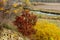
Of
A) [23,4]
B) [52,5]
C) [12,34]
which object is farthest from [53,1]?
[12,34]

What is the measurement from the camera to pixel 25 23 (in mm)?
4648

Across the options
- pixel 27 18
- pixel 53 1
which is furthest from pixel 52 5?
pixel 27 18

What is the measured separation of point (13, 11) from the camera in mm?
4578

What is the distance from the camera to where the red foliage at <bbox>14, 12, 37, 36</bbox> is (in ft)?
15.2

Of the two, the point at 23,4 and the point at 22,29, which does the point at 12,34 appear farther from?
the point at 23,4

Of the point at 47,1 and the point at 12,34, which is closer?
the point at 12,34

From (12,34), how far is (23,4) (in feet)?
2.06

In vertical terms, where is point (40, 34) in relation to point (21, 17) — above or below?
below

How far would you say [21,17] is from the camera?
462 cm

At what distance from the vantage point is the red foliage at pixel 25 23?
182 inches

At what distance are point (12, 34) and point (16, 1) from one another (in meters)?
0.64

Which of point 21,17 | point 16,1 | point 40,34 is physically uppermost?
point 16,1

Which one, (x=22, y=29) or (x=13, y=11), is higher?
(x=13, y=11)

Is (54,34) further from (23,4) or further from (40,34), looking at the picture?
(23,4)
